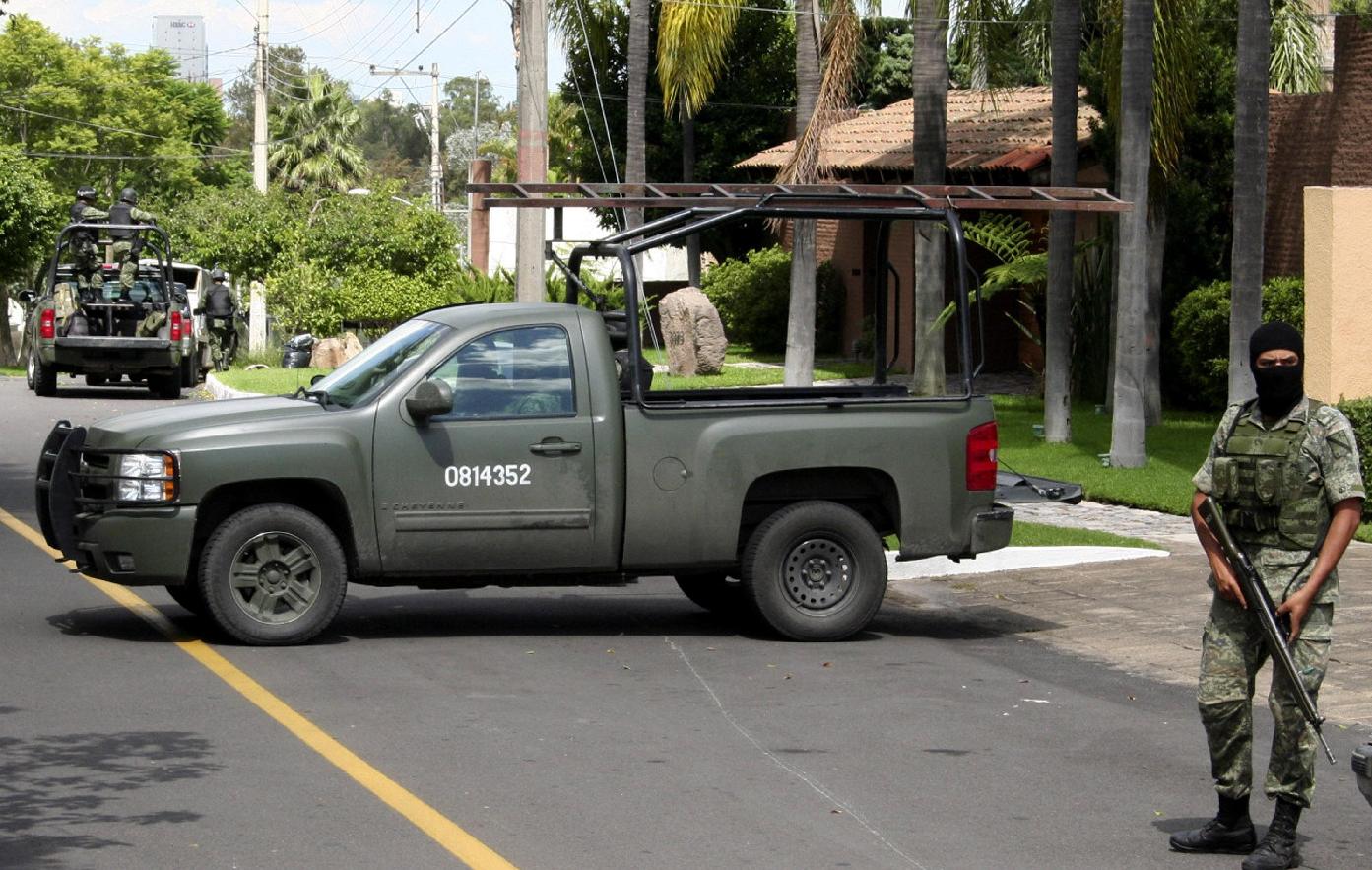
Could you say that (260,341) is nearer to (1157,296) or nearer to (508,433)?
(1157,296)

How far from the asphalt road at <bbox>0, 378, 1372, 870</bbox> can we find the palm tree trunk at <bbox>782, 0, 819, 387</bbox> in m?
14.7

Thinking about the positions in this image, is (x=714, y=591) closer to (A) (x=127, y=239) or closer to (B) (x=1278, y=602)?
(B) (x=1278, y=602)

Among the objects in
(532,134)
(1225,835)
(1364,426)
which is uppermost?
(532,134)

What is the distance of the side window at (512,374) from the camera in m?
10.1

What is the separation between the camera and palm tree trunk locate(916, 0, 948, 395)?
882 inches

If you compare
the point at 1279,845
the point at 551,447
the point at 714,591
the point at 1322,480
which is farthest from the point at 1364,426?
the point at 1279,845

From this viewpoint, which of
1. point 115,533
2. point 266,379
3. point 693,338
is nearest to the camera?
point 115,533

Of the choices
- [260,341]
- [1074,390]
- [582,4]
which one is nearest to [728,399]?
[1074,390]

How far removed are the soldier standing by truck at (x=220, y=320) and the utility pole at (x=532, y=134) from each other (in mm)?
11544

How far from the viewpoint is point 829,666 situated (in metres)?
9.90

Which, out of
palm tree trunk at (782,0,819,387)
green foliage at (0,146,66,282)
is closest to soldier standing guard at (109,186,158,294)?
palm tree trunk at (782,0,819,387)

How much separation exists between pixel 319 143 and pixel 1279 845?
72.1 m

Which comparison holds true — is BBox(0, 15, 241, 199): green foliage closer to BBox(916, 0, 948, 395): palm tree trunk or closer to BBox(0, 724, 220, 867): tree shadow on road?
BBox(916, 0, 948, 395): palm tree trunk

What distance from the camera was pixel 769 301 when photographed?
123ft
